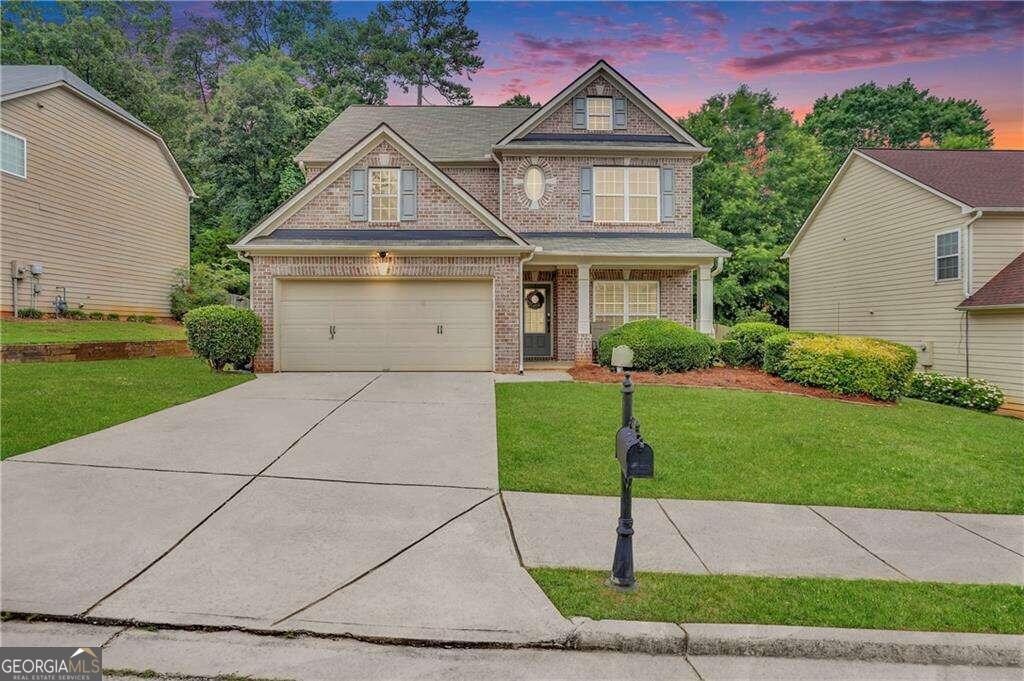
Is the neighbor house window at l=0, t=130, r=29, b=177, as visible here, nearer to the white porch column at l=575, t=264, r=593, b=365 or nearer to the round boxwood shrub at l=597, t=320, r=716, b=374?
the white porch column at l=575, t=264, r=593, b=365

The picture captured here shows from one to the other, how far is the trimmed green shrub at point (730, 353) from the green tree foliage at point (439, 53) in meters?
35.8

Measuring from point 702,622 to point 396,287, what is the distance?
1117cm

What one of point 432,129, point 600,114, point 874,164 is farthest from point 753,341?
point 432,129

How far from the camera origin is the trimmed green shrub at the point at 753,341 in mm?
13695

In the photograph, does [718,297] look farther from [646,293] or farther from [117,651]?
[117,651]

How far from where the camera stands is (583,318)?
48.2 feet

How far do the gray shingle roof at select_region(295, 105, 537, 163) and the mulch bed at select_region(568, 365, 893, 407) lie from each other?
29.0ft

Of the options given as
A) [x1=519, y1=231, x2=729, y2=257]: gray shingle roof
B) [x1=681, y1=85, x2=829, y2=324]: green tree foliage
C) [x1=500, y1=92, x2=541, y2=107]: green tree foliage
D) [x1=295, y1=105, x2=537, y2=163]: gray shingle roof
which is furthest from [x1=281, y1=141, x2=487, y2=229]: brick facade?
[x1=500, y1=92, x2=541, y2=107]: green tree foliage

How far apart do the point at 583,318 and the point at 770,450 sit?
8154 millimetres

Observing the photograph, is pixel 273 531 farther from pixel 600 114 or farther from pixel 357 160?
pixel 600 114

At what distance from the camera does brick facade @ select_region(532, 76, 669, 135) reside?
1605cm

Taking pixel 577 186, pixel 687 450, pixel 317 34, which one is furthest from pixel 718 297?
pixel 317 34

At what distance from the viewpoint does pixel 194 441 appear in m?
6.55

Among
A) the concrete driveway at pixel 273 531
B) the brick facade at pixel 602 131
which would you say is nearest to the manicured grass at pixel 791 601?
the concrete driveway at pixel 273 531
